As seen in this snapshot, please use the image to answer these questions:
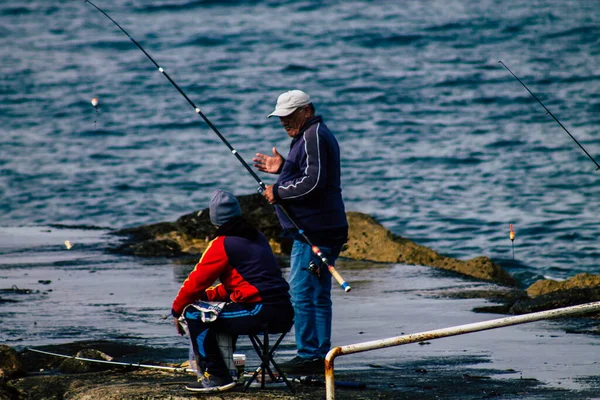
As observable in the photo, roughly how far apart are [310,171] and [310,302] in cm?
87

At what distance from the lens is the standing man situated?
7.15 meters

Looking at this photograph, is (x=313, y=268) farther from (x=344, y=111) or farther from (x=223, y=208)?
(x=344, y=111)

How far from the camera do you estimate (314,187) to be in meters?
7.09

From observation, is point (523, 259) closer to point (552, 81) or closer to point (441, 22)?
point (552, 81)

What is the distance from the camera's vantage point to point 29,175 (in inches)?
1046

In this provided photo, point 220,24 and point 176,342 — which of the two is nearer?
point 176,342

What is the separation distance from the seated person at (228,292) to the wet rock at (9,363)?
1.69 meters

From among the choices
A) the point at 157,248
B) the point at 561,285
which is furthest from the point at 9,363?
the point at 157,248

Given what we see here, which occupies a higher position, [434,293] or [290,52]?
[434,293]

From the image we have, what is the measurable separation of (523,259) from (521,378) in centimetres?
1082

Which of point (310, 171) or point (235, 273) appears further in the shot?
point (310, 171)

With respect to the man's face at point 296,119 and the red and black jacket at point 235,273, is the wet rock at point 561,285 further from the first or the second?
the red and black jacket at point 235,273

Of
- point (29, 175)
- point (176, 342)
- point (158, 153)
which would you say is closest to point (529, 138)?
point (158, 153)

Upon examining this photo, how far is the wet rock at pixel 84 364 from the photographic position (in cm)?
759
